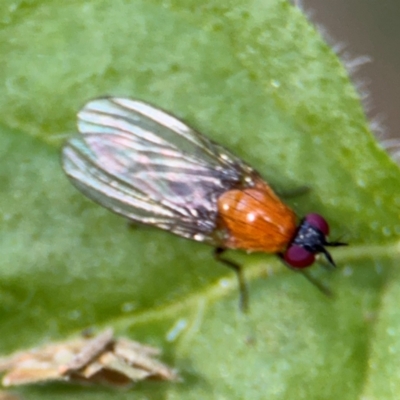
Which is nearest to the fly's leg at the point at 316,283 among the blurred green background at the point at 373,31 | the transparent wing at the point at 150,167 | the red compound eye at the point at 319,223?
the red compound eye at the point at 319,223

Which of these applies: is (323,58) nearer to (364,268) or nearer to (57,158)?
(364,268)

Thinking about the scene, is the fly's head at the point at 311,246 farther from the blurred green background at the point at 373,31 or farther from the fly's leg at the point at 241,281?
the blurred green background at the point at 373,31

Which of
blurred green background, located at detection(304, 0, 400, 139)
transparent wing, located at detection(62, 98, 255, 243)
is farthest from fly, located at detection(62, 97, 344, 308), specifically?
blurred green background, located at detection(304, 0, 400, 139)

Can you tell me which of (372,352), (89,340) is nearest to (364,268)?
(372,352)

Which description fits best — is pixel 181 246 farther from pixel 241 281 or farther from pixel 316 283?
pixel 316 283

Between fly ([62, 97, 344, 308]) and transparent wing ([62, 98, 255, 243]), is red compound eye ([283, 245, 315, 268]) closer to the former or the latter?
fly ([62, 97, 344, 308])

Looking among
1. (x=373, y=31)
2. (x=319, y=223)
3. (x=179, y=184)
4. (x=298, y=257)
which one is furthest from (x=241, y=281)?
(x=373, y=31)
